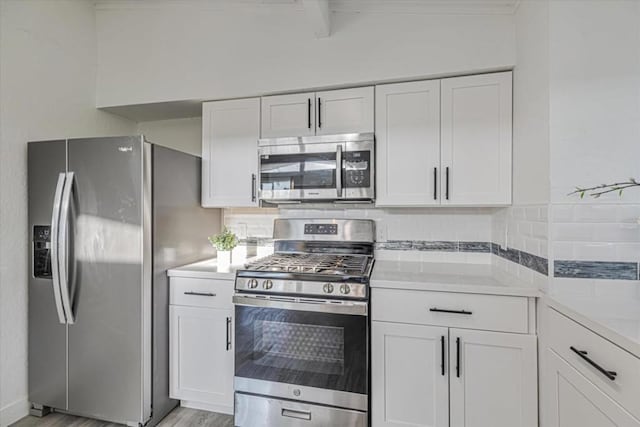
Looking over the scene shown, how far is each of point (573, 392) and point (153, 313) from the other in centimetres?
215

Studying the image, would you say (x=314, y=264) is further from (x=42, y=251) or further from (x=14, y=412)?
(x=14, y=412)

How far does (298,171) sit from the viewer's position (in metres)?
2.13

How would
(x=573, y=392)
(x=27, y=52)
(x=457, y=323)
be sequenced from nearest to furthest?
(x=573, y=392) → (x=457, y=323) → (x=27, y=52)

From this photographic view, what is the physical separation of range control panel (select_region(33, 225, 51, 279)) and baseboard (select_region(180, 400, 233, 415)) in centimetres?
123

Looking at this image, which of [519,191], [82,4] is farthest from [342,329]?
[82,4]

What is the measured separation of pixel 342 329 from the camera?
5.63ft

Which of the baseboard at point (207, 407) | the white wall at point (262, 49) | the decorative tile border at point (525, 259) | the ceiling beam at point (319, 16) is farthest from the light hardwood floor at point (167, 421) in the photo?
the ceiling beam at point (319, 16)

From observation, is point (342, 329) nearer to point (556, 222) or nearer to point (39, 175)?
point (556, 222)

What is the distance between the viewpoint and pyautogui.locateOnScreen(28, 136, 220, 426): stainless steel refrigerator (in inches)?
73.2

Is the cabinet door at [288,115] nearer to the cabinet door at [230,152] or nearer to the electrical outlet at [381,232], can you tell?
the cabinet door at [230,152]

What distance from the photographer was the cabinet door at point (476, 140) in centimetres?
187

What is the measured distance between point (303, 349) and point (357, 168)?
3.82 feet

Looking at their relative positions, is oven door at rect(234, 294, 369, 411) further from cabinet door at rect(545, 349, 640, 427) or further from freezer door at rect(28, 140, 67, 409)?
freezer door at rect(28, 140, 67, 409)

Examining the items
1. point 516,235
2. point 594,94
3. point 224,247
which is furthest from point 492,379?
point 224,247
